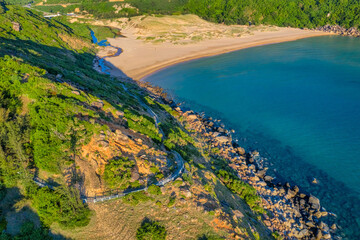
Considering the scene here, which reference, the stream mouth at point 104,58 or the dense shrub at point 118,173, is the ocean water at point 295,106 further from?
the dense shrub at point 118,173

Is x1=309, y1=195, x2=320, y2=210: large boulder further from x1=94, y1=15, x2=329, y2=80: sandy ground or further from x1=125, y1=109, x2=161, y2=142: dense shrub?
x1=94, y1=15, x2=329, y2=80: sandy ground

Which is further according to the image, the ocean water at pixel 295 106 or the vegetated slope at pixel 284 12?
the vegetated slope at pixel 284 12

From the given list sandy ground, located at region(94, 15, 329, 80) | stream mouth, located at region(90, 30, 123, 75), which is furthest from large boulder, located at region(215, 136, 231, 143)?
stream mouth, located at region(90, 30, 123, 75)

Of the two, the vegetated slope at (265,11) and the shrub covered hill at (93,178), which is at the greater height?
the vegetated slope at (265,11)

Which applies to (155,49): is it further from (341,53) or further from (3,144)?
(3,144)

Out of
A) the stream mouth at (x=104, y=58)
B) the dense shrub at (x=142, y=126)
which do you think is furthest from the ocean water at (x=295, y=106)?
the dense shrub at (x=142, y=126)

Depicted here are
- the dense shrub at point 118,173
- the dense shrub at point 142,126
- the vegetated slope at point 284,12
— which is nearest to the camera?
the dense shrub at point 118,173
